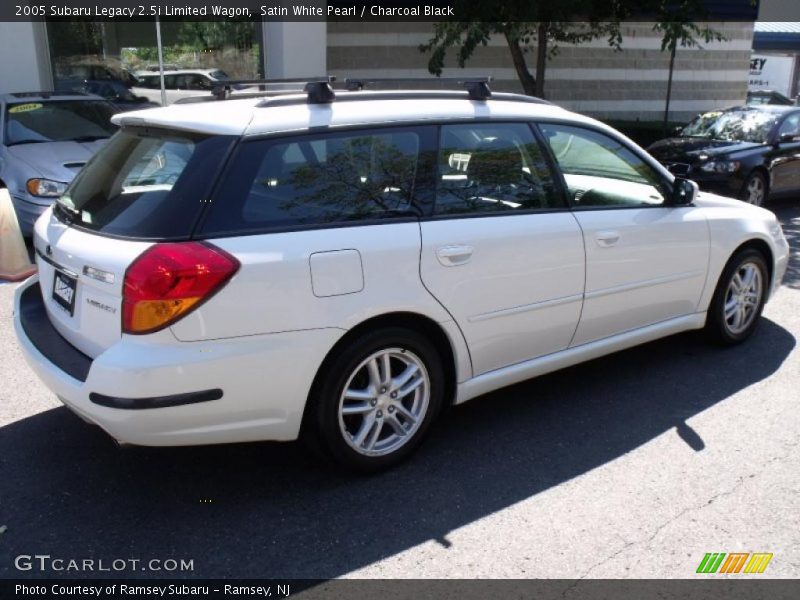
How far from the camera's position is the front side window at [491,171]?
376 centimetres

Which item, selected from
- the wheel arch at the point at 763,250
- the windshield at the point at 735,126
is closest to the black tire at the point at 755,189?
the windshield at the point at 735,126

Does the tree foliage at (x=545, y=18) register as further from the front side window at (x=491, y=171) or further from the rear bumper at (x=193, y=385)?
the rear bumper at (x=193, y=385)

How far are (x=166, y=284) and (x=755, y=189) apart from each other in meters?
9.39

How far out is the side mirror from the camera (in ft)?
15.1

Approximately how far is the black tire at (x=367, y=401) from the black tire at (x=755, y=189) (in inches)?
309

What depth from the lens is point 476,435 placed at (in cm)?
410

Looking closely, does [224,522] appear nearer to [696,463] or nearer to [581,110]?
[696,463]

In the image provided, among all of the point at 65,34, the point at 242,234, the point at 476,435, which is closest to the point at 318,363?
the point at 242,234

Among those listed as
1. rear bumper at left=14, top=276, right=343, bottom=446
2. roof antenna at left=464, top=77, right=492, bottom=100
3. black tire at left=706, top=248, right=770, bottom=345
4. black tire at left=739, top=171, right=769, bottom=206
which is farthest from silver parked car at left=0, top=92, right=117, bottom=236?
black tire at left=739, top=171, right=769, bottom=206

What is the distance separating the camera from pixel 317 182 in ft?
11.2

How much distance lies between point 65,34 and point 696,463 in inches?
485

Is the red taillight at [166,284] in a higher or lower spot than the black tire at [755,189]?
higher

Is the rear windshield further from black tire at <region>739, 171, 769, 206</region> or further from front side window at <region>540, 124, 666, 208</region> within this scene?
black tire at <region>739, 171, 769, 206</region>

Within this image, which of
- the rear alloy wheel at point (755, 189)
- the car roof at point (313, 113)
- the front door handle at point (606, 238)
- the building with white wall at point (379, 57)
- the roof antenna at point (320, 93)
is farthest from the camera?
the building with white wall at point (379, 57)
